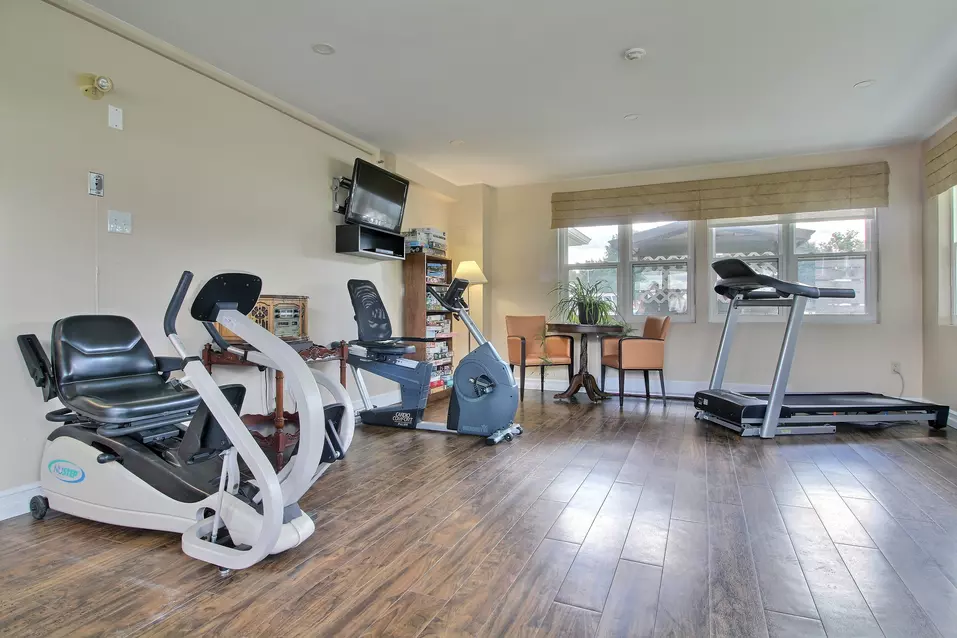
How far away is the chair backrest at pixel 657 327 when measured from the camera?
17.2ft

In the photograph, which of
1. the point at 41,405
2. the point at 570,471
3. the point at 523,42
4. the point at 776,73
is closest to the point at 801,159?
the point at 776,73

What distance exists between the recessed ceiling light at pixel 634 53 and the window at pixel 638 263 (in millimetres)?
2979

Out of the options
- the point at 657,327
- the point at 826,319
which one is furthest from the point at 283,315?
the point at 826,319

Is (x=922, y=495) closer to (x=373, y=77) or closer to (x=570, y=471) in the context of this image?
(x=570, y=471)

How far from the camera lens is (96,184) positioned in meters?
2.75

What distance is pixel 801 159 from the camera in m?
5.31

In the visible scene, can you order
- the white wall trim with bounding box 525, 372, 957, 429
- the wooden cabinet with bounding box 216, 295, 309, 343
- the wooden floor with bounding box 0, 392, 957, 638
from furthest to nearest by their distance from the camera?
1. the white wall trim with bounding box 525, 372, 957, 429
2. the wooden cabinet with bounding box 216, 295, 309, 343
3. the wooden floor with bounding box 0, 392, 957, 638

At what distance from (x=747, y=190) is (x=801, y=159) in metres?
0.58

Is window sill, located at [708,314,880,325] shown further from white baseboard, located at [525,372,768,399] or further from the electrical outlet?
the electrical outlet

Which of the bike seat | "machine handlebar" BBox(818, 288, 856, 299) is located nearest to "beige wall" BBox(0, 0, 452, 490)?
the bike seat

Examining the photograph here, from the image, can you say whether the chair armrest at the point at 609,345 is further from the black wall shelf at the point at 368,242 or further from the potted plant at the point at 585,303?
the black wall shelf at the point at 368,242

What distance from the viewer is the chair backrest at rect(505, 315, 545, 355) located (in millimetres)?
5789

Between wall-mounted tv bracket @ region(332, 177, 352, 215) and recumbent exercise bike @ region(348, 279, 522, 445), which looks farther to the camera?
wall-mounted tv bracket @ region(332, 177, 352, 215)

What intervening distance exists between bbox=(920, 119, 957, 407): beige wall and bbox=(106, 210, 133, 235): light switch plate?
6.11 m
